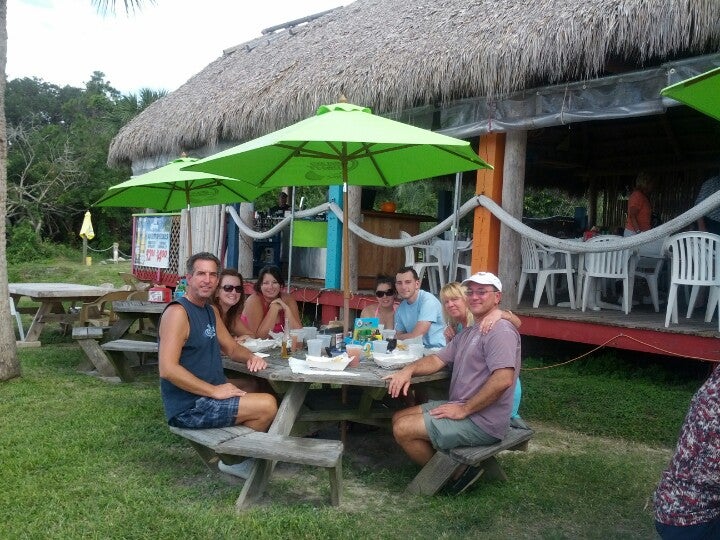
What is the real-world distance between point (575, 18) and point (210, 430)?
4564mm

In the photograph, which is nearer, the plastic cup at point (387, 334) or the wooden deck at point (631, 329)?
the plastic cup at point (387, 334)

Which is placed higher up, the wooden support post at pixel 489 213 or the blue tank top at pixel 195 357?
the wooden support post at pixel 489 213

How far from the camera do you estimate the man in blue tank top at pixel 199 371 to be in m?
3.76

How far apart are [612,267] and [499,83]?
2043mm

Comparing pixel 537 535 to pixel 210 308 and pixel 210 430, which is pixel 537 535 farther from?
pixel 210 308

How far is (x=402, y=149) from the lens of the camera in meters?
4.96

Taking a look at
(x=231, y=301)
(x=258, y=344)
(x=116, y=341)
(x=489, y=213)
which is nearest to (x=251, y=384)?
(x=258, y=344)

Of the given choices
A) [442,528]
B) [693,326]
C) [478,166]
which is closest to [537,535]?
[442,528]

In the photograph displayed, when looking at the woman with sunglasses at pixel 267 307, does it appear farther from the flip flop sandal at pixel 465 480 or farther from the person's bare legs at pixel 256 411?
the flip flop sandal at pixel 465 480

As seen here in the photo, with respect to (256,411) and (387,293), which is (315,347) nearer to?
(256,411)

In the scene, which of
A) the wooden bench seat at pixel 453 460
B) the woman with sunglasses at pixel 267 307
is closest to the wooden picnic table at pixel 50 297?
the woman with sunglasses at pixel 267 307

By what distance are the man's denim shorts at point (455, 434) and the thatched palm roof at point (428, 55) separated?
363cm

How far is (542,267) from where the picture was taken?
24.3 ft

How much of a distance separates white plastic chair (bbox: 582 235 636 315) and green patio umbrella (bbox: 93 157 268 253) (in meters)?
3.28
